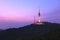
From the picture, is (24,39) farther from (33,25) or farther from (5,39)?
(33,25)

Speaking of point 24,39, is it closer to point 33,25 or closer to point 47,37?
point 47,37

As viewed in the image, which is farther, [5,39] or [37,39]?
[5,39]

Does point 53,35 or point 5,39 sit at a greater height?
point 53,35

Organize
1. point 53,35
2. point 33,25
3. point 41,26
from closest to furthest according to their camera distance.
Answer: point 53,35 < point 41,26 < point 33,25

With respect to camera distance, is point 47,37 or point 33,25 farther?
point 33,25

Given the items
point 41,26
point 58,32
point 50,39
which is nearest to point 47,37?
point 50,39

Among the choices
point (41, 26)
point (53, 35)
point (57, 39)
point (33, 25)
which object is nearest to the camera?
point (57, 39)

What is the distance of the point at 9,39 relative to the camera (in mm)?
41438

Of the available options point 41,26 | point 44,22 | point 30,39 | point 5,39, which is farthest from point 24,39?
point 44,22

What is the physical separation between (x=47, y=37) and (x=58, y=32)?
3.80m

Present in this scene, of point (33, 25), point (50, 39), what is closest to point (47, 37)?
point (50, 39)

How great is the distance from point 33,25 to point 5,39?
1545cm

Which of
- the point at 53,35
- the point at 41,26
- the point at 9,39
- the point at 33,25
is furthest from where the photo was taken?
the point at 33,25

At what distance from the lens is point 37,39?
1312 inches
